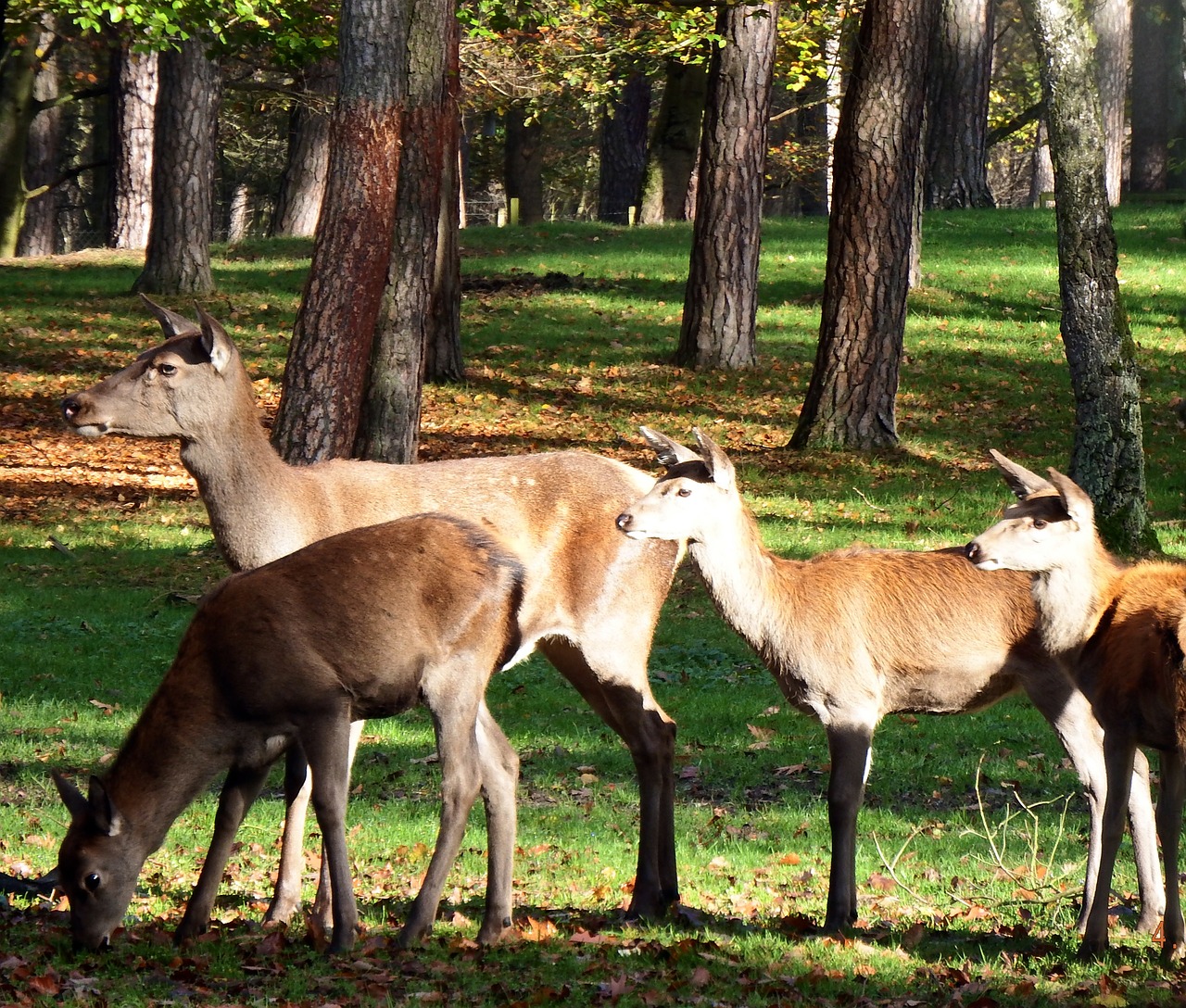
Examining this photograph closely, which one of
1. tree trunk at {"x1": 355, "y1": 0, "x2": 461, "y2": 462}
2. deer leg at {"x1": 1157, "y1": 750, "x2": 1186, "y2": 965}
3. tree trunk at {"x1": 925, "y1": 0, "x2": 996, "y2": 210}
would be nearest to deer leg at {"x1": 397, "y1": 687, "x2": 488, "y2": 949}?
deer leg at {"x1": 1157, "y1": 750, "x2": 1186, "y2": 965}

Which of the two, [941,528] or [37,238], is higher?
[37,238]

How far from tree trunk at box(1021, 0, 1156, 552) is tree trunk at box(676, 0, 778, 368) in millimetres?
8258

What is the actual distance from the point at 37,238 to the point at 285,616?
3772 centimetres

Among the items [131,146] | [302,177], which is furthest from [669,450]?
[302,177]

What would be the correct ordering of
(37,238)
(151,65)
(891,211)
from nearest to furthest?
(891,211) → (151,65) → (37,238)

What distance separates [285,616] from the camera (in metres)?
6.39

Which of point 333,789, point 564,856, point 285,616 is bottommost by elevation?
point 564,856

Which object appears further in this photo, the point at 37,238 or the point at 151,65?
the point at 37,238

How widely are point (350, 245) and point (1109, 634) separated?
7.88m

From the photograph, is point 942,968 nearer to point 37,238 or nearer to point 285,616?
point 285,616

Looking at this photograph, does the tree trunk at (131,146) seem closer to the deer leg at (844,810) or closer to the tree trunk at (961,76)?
the tree trunk at (961,76)

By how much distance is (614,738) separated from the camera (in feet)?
35.0

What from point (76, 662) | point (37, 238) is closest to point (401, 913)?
point (76, 662)

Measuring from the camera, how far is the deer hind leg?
7.29 m
